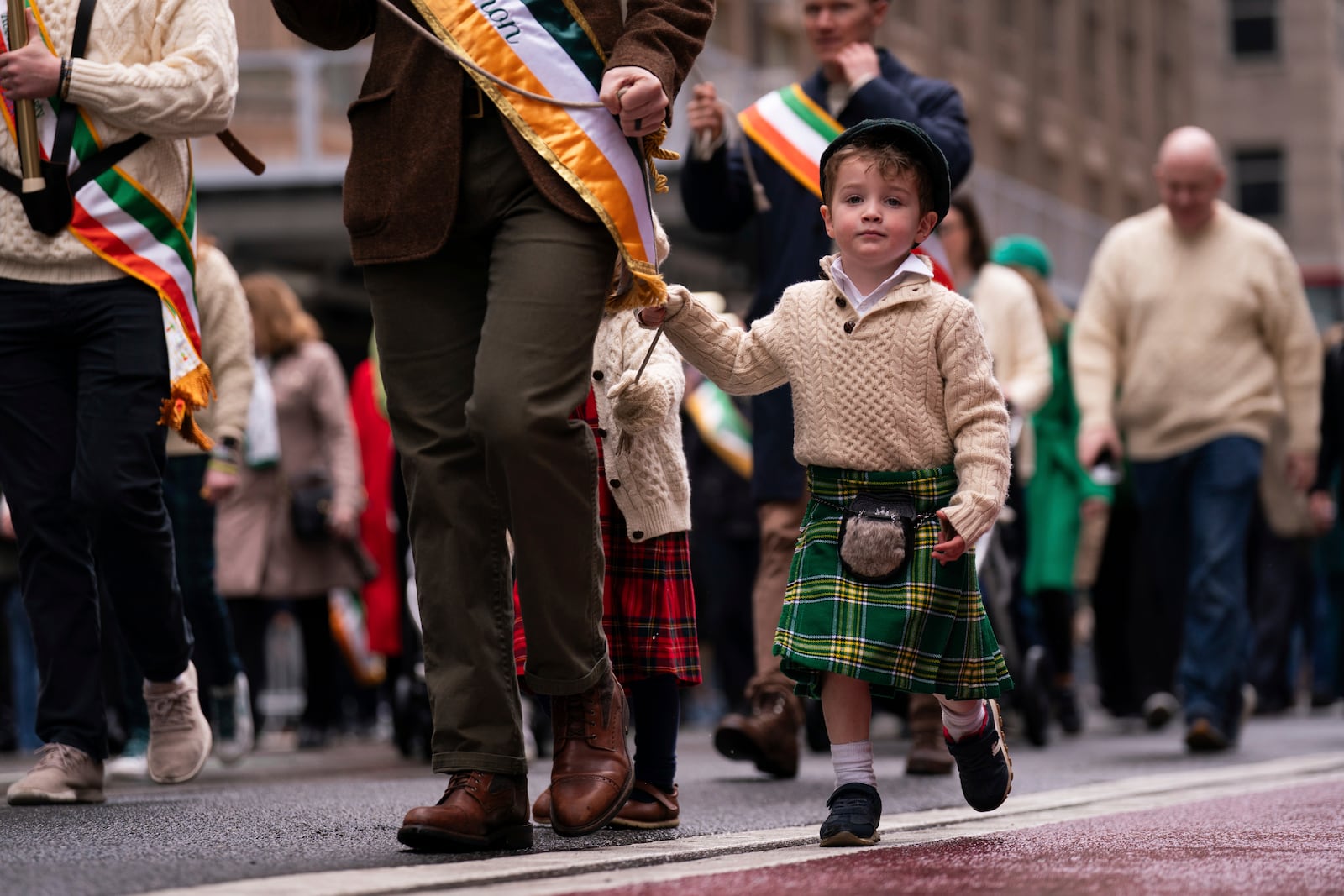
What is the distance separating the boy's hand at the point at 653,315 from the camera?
15.5 feet

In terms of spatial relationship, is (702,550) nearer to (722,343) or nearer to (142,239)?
(142,239)

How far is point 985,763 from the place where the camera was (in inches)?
193

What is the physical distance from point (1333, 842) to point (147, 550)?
288 centimetres

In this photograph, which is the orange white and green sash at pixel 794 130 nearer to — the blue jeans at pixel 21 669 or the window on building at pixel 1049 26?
the blue jeans at pixel 21 669

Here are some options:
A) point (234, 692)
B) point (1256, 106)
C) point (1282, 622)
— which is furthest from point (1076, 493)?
point (1256, 106)

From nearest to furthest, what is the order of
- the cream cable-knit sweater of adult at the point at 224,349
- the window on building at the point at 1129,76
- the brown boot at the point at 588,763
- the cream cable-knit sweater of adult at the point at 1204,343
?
the brown boot at the point at 588,763
the cream cable-knit sweater of adult at the point at 224,349
the cream cable-knit sweater of adult at the point at 1204,343
the window on building at the point at 1129,76

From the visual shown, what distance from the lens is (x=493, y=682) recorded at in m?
4.34

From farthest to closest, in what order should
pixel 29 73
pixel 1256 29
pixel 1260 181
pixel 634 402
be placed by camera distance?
pixel 1256 29 < pixel 1260 181 < pixel 29 73 < pixel 634 402

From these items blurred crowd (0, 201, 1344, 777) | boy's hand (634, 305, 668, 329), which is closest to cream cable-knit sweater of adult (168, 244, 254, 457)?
blurred crowd (0, 201, 1344, 777)

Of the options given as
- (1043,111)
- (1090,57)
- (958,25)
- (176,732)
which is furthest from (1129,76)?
(176,732)

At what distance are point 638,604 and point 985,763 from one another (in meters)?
0.89

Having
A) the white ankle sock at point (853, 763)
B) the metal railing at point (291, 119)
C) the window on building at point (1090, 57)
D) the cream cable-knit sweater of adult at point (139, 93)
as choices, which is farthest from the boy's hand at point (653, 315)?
the window on building at point (1090, 57)

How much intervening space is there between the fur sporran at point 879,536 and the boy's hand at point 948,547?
0.26 feet

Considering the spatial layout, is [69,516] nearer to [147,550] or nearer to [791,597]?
[147,550]
